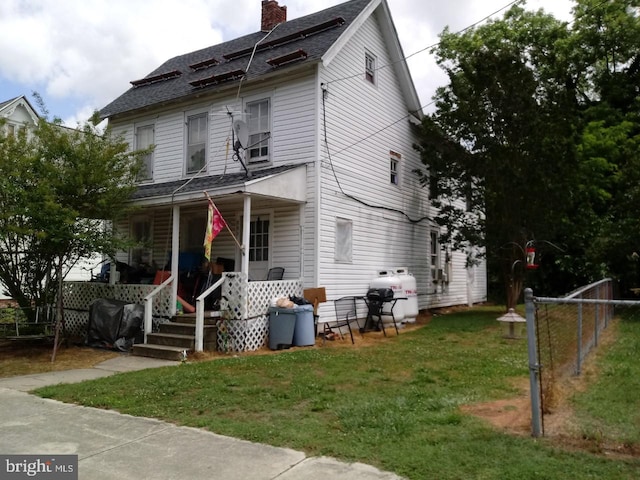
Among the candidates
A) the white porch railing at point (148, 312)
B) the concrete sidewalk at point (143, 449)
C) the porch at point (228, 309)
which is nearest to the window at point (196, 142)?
the porch at point (228, 309)

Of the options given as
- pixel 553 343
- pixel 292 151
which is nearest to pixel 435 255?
pixel 292 151

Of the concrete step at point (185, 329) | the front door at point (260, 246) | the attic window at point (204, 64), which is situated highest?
the attic window at point (204, 64)

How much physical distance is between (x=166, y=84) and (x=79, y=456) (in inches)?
526

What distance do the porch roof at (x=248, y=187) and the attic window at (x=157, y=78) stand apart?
5.29 metres

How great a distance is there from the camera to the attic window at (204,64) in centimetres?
1518

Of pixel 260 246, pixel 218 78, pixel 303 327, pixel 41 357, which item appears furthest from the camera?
pixel 218 78

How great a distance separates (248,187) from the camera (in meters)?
9.93

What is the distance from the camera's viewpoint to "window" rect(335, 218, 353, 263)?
1262 centimetres

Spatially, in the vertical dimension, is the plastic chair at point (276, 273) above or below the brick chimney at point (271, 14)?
below

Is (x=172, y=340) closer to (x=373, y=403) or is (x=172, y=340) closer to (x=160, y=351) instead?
(x=160, y=351)

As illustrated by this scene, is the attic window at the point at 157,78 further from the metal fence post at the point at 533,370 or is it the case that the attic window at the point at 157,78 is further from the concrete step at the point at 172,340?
the metal fence post at the point at 533,370

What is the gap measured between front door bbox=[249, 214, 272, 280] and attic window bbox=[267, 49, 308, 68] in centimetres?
364

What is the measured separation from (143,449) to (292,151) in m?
8.66

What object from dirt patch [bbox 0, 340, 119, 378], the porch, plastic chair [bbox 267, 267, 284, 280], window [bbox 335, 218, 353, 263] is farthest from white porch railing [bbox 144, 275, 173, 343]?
window [bbox 335, 218, 353, 263]
